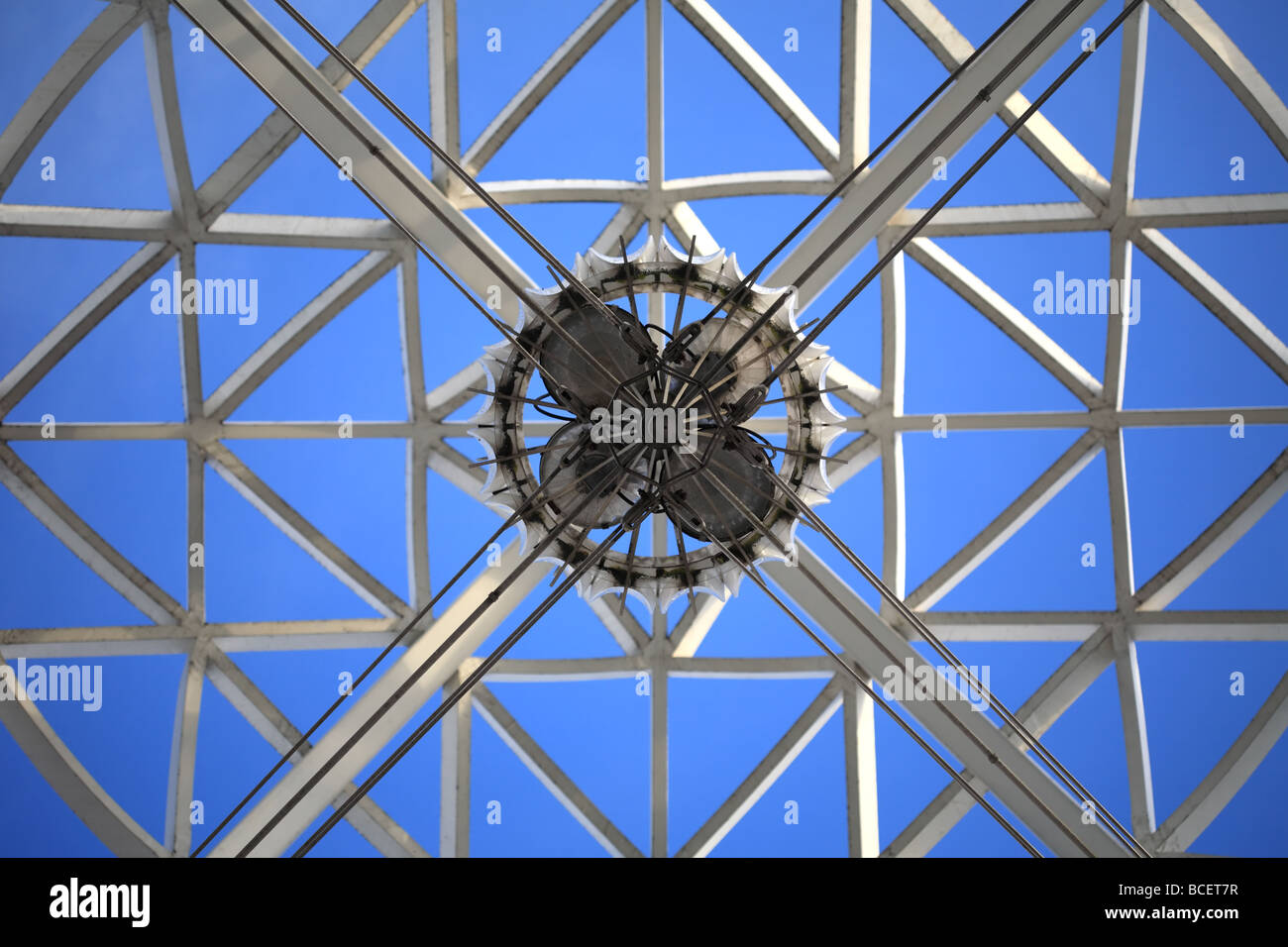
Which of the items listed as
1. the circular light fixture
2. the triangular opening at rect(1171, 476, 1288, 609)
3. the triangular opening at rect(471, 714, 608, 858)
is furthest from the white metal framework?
the circular light fixture

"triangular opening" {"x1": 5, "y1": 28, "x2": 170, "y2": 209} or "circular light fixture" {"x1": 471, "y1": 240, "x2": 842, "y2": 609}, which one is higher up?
"triangular opening" {"x1": 5, "y1": 28, "x2": 170, "y2": 209}

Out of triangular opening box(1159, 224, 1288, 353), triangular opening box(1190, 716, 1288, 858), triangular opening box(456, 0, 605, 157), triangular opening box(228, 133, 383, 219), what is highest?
triangular opening box(456, 0, 605, 157)

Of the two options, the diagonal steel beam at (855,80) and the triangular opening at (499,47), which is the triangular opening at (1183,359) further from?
the triangular opening at (499,47)

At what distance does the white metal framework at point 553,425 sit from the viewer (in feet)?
47.0

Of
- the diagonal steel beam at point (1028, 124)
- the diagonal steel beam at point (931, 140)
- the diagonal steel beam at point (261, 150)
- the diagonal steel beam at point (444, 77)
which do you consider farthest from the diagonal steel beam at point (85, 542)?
the diagonal steel beam at point (1028, 124)

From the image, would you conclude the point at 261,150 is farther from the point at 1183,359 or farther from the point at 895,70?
the point at 1183,359

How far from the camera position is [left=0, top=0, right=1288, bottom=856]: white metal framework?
47.0 ft

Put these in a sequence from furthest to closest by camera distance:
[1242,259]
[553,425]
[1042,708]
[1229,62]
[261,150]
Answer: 1. [553,425]
2. [1042,708]
3. [1242,259]
4. [261,150]
5. [1229,62]

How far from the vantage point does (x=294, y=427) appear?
16.1m

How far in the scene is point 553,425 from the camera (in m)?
16.0

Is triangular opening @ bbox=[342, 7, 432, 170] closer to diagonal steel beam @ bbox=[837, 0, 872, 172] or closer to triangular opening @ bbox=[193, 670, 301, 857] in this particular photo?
diagonal steel beam @ bbox=[837, 0, 872, 172]

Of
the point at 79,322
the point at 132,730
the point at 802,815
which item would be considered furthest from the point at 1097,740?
the point at 79,322
